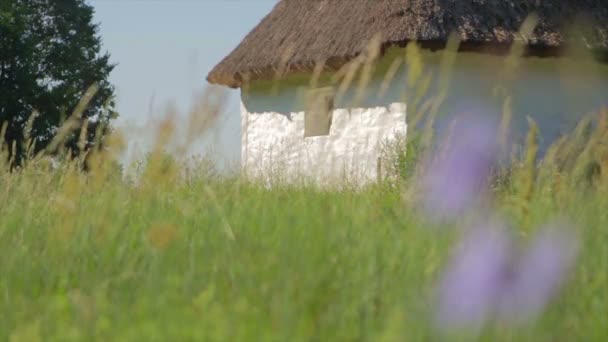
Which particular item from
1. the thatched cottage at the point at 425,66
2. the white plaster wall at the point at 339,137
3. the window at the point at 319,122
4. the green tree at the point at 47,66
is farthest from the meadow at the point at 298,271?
the green tree at the point at 47,66

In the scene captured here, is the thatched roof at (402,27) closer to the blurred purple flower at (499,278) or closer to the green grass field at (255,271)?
the green grass field at (255,271)

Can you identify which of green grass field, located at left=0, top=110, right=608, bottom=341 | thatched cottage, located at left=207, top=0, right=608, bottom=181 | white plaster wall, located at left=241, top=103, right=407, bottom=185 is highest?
thatched cottage, located at left=207, top=0, right=608, bottom=181

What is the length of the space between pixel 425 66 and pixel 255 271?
6.72m

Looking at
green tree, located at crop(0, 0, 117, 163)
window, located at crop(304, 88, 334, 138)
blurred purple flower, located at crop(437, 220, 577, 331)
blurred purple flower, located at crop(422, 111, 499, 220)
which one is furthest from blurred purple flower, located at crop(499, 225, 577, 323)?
green tree, located at crop(0, 0, 117, 163)

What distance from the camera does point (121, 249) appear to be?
306cm

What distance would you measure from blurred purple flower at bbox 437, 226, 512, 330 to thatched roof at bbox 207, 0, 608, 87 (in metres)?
5.79

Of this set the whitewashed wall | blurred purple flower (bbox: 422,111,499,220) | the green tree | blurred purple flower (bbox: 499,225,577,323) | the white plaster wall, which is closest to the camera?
blurred purple flower (bbox: 499,225,577,323)

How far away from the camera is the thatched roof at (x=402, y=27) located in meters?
9.09

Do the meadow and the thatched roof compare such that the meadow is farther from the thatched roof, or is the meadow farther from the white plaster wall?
the thatched roof

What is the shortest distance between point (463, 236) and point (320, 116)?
294 inches

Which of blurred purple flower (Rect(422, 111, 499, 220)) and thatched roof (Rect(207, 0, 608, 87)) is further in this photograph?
thatched roof (Rect(207, 0, 608, 87))

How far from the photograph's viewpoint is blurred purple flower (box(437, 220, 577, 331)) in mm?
2359

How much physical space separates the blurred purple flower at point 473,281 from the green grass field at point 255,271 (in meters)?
0.05

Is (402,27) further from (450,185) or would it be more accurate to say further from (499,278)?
(499,278)
